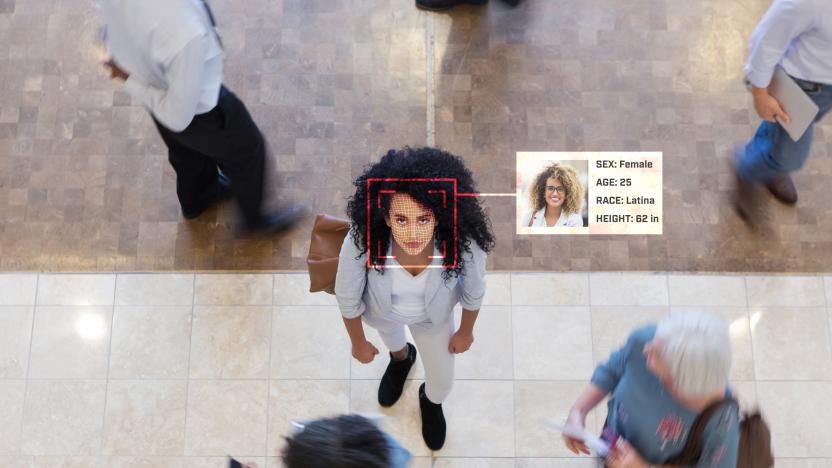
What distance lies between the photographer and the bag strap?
2.15m

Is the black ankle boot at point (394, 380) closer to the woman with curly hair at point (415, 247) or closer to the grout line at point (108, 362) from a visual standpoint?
the woman with curly hair at point (415, 247)

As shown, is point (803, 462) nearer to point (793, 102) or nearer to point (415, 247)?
point (793, 102)

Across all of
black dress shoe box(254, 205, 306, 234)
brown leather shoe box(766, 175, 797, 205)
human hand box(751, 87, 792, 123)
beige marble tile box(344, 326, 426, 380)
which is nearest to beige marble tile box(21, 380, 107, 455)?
black dress shoe box(254, 205, 306, 234)

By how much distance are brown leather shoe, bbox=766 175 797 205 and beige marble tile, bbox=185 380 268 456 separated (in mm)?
2814

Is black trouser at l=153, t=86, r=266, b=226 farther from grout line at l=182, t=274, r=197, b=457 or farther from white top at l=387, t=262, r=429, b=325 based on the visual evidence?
white top at l=387, t=262, r=429, b=325

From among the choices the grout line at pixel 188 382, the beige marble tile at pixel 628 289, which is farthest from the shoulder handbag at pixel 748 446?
the grout line at pixel 188 382

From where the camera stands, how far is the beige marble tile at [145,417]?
3512 mm

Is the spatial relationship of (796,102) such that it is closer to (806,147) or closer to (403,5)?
(806,147)

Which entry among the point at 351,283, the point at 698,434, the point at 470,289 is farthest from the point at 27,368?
the point at 698,434

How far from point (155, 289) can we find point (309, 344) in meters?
0.85

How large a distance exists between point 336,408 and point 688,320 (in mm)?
1958

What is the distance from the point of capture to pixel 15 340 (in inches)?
144

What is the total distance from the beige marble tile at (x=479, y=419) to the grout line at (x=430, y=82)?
133 cm
